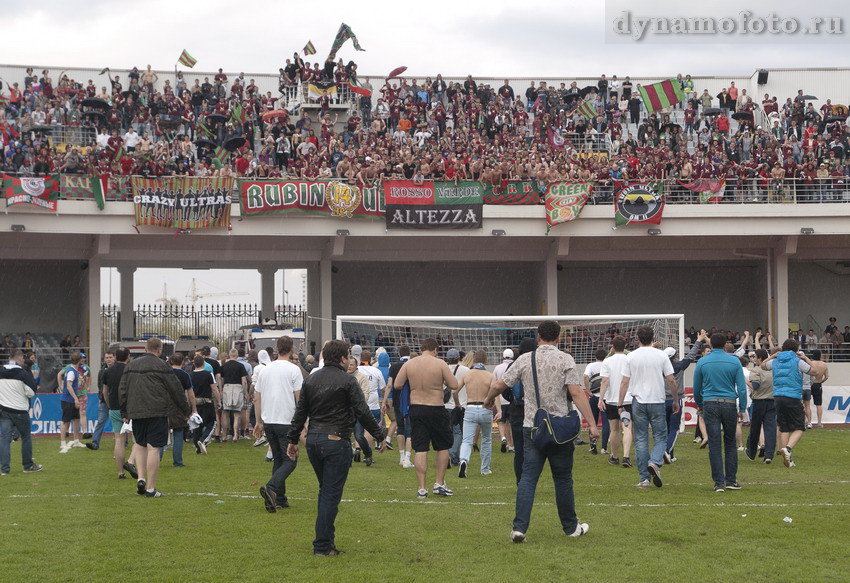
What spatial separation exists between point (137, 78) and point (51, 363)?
9776 mm

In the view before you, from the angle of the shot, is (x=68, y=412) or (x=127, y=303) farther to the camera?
(x=127, y=303)

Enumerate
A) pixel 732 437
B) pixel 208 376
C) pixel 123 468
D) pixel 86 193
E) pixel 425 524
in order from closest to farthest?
1. pixel 425 524
2. pixel 732 437
3. pixel 123 468
4. pixel 208 376
5. pixel 86 193

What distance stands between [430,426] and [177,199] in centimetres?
1874

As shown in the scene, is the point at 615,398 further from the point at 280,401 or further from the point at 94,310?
the point at 94,310

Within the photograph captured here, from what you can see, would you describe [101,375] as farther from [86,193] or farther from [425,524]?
[86,193]

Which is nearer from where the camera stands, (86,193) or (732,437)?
(732,437)

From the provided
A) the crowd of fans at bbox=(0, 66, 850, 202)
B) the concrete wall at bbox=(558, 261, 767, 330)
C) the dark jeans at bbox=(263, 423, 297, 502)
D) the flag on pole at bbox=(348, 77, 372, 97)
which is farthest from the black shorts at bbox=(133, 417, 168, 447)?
the concrete wall at bbox=(558, 261, 767, 330)

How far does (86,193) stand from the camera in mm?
27641

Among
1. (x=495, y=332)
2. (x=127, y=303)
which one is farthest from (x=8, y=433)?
(x=127, y=303)

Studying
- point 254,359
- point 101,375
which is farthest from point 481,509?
point 254,359

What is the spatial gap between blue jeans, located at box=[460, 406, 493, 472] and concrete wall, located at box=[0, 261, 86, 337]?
25.1m

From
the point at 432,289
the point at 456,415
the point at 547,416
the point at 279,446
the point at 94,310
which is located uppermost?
the point at 432,289

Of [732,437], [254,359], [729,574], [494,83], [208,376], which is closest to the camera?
[729,574]

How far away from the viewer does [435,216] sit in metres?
28.7
